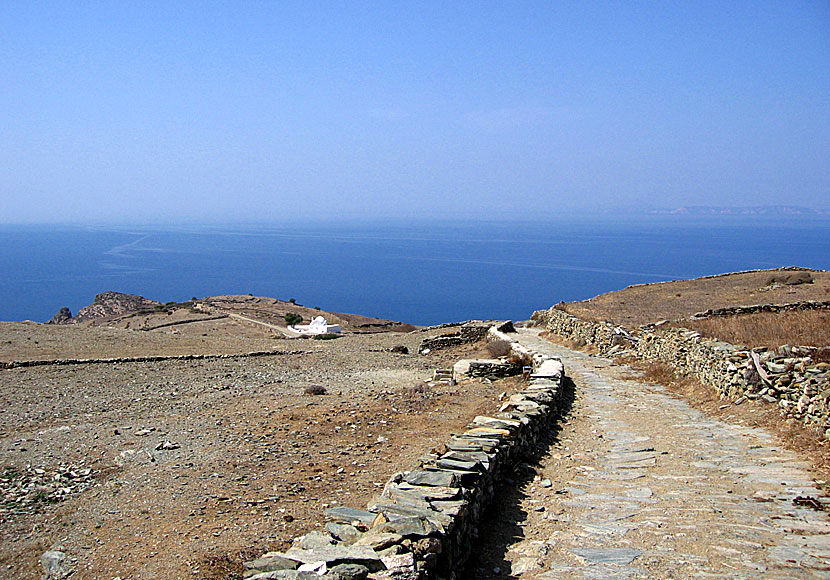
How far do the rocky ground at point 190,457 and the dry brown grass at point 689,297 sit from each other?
861 cm

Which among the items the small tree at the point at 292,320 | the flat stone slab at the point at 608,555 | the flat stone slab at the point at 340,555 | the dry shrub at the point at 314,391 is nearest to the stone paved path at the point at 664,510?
the flat stone slab at the point at 608,555

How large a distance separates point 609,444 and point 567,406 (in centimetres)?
259

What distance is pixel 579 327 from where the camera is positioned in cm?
2183

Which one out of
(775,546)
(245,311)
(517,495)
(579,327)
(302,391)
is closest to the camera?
(775,546)

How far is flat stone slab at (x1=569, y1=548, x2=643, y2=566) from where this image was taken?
17.5ft

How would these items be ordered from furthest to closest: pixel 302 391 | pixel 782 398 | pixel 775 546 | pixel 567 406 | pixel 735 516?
pixel 302 391 < pixel 567 406 < pixel 782 398 < pixel 735 516 < pixel 775 546

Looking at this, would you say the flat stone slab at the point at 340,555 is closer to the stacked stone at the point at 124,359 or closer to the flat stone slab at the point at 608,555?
the flat stone slab at the point at 608,555

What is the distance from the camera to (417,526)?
4902mm

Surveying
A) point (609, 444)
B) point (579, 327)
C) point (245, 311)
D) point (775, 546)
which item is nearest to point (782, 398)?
point (609, 444)

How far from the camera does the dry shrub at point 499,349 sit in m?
20.0

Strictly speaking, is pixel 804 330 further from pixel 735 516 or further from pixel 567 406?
pixel 735 516

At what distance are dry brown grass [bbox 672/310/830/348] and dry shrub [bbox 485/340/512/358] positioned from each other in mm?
5303

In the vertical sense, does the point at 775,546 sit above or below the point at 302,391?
above

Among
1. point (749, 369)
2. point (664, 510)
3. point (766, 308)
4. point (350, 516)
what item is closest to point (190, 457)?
point (350, 516)
